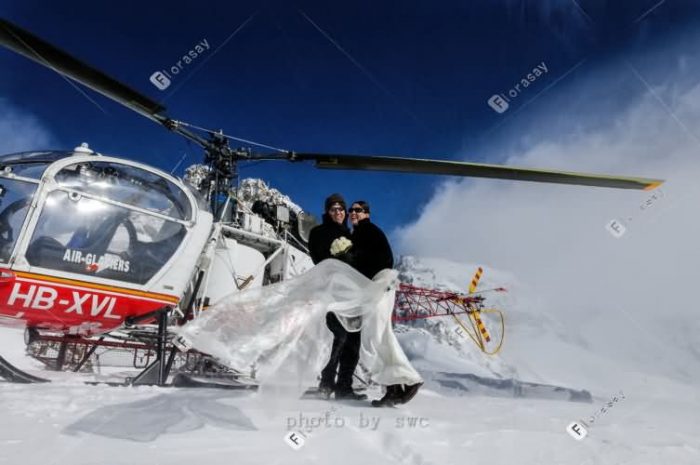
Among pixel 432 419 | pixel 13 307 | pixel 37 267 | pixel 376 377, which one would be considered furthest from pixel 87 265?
pixel 432 419

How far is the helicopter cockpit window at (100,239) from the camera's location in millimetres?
3838

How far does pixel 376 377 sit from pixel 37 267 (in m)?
3.18

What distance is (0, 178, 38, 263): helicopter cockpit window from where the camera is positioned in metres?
3.69

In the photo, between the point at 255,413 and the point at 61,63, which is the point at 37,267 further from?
the point at 255,413

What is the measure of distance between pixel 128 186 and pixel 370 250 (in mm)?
2657

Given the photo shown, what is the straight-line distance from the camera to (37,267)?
3758mm

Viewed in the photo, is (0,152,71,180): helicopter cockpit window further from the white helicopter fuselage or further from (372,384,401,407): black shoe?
(372,384,401,407): black shoe

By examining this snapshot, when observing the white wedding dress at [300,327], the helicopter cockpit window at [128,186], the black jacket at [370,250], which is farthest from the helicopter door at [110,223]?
the black jacket at [370,250]

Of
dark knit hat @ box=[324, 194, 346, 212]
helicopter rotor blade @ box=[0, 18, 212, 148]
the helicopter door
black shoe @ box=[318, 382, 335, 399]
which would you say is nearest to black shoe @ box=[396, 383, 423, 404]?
black shoe @ box=[318, 382, 335, 399]

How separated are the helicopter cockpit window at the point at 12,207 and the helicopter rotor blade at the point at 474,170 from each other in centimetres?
363

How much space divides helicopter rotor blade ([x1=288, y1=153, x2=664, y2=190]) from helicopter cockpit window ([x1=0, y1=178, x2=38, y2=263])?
11.9 feet

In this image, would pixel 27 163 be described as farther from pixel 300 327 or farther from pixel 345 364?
pixel 345 364

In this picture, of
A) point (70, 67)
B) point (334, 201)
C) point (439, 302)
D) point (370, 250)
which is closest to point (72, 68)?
point (70, 67)

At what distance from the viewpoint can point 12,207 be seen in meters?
3.75
